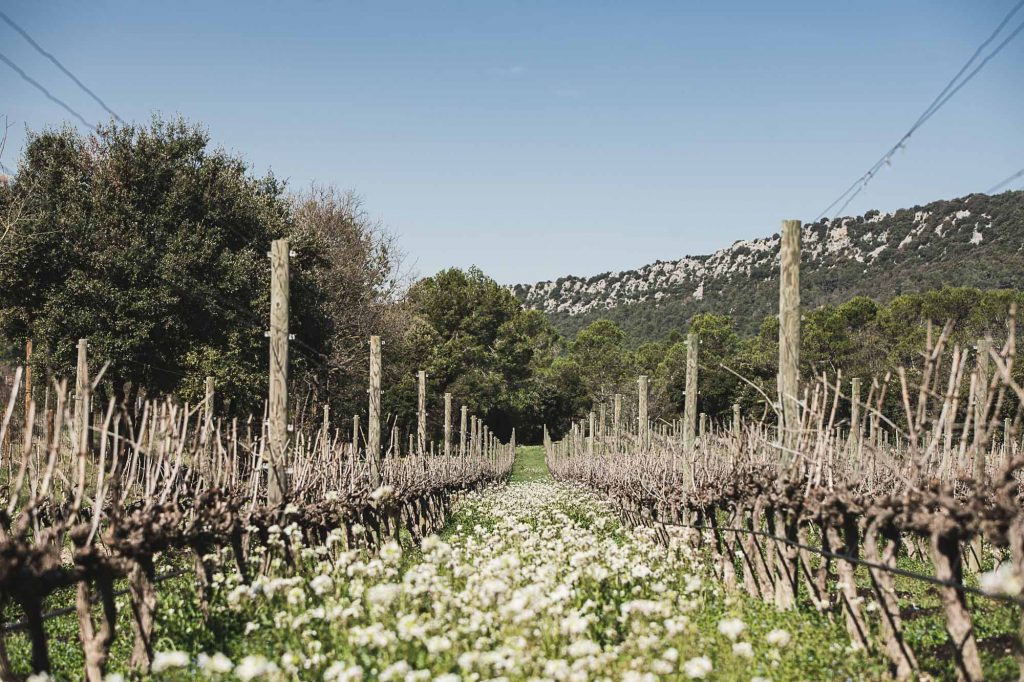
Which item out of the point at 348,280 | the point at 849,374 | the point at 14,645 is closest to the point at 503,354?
the point at 849,374

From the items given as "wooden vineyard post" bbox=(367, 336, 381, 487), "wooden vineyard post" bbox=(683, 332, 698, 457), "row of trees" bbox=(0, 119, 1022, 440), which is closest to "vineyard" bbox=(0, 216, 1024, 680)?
"wooden vineyard post" bbox=(367, 336, 381, 487)

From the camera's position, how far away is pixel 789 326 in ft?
34.8

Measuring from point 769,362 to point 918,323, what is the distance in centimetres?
1017

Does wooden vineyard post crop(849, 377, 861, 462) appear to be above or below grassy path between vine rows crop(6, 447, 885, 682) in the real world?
above

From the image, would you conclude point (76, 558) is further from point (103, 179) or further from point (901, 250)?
point (901, 250)

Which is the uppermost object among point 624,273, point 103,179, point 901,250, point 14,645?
point 624,273

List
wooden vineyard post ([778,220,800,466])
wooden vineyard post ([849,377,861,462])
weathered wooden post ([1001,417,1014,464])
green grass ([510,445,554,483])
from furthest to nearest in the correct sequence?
green grass ([510,445,554,483])
wooden vineyard post ([778,220,800,466])
wooden vineyard post ([849,377,861,462])
weathered wooden post ([1001,417,1014,464])

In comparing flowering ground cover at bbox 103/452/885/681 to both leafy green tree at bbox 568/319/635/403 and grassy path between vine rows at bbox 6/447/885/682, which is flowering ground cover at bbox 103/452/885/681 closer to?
grassy path between vine rows at bbox 6/447/885/682

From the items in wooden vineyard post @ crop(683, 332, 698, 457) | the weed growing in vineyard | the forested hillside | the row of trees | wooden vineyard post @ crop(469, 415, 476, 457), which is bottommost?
the weed growing in vineyard

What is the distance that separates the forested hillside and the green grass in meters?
17.9

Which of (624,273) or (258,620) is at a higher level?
(624,273)

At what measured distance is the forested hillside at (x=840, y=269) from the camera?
67375mm

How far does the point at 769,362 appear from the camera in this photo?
5962cm

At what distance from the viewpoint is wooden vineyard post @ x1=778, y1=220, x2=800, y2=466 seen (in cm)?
1030
